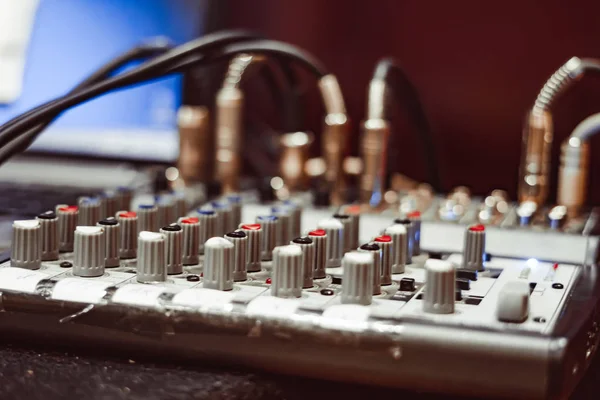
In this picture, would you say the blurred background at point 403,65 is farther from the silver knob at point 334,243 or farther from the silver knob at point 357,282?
the silver knob at point 357,282

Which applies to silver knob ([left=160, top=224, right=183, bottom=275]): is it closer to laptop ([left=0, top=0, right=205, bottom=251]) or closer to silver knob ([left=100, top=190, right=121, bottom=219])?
silver knob ([left=100, top=190, right=121, bottom=219])

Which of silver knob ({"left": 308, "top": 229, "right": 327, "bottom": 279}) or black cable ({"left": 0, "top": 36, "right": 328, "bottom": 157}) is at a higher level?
black cable ({"left": 0, "top": 36, "right": 328, "bottom": 157})

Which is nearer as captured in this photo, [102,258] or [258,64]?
[102,258]

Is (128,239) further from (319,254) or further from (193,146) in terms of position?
(193,146)

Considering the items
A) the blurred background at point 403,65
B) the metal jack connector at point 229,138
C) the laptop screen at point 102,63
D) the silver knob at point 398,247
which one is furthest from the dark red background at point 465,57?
the silver knob at point 398,247

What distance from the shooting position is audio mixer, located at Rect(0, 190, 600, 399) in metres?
0.56

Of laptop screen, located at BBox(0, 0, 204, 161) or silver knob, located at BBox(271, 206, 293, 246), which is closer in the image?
silver knob, located at BBox(271, 206, 293, 246)

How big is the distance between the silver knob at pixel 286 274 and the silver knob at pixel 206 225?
0.16 metres

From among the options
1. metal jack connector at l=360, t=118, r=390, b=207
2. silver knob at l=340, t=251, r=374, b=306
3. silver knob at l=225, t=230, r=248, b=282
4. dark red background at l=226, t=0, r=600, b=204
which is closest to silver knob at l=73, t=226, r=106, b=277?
silver knob at l=225, t=230, r=248, b=282

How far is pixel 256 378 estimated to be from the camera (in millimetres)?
607

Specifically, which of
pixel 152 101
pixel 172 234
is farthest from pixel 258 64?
pixel 172 234

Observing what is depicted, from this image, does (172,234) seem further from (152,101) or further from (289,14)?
(289,14)

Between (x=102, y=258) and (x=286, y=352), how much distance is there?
193 millimetres

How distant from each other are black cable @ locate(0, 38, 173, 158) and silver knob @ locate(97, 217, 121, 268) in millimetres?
135
